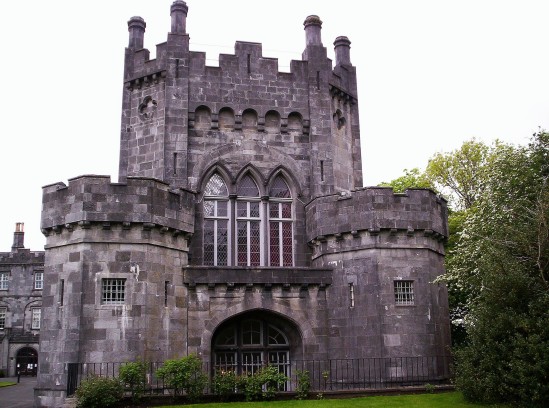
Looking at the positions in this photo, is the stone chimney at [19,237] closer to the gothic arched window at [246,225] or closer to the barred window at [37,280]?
the barred window at [37,280]

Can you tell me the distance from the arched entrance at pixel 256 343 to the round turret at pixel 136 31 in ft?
42.4

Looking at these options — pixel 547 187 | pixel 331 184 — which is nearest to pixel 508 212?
pixel 547 187

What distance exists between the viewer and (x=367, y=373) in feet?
71.6

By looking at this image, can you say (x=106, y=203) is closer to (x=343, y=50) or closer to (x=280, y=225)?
(x=280, y=225)

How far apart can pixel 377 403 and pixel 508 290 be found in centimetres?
504

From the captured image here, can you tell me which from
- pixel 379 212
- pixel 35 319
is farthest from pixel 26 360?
pixel 379 212

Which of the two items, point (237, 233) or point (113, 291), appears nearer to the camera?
point (113, 291)

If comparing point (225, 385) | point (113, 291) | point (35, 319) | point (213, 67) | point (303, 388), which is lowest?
point (303, 388)

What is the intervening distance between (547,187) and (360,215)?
20.8 feet

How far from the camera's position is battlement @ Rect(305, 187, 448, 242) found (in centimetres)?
2284

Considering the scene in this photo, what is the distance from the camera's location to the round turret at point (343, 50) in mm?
29641

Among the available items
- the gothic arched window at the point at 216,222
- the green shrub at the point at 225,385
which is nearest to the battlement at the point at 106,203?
the gothic arched window at the point at 216,222

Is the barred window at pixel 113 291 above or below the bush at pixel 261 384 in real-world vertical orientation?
above

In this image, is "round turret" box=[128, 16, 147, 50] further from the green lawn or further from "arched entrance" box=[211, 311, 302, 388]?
the green lawn
